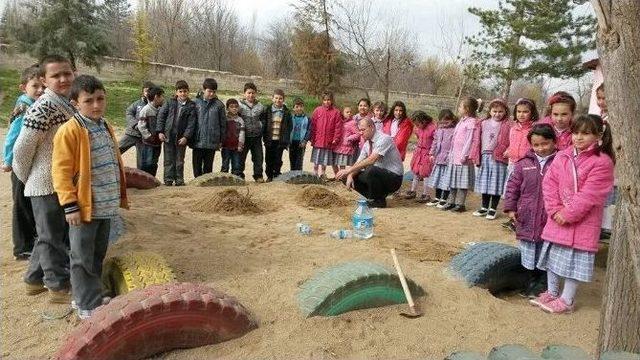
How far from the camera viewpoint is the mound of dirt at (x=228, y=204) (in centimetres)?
538

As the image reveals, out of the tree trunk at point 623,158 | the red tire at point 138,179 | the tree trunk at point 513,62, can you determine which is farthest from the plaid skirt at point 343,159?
the tree trunk at point 513,62

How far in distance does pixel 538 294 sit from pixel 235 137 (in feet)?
16.0

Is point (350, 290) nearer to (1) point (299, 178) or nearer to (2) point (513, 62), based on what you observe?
(1) point (299, 178)

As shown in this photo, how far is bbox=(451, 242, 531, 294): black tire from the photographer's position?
3.55 m

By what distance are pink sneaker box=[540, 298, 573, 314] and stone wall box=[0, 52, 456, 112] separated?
22.7 metres

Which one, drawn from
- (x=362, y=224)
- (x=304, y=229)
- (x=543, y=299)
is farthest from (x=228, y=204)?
(x=543, y=299)

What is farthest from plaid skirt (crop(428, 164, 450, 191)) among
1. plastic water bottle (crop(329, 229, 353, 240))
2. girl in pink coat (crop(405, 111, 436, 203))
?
plastic water bottle (crop(329, 229, 353, 240))

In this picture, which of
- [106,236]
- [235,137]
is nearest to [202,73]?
[235,137]

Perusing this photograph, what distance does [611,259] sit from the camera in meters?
2.18

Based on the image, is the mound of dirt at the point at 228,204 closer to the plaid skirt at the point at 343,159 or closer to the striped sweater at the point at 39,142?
the striped sweater at the point at 39,142

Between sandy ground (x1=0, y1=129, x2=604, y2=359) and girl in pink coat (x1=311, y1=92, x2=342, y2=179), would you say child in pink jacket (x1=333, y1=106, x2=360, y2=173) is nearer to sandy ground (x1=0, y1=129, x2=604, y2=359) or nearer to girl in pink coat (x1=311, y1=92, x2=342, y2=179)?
girl in pink coat (x1=311, y1=92, x2=342, y2=179)

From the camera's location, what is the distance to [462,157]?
20.2 ft

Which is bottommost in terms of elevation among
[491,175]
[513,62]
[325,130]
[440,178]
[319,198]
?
[319,198]

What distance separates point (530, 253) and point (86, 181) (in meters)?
3.00
